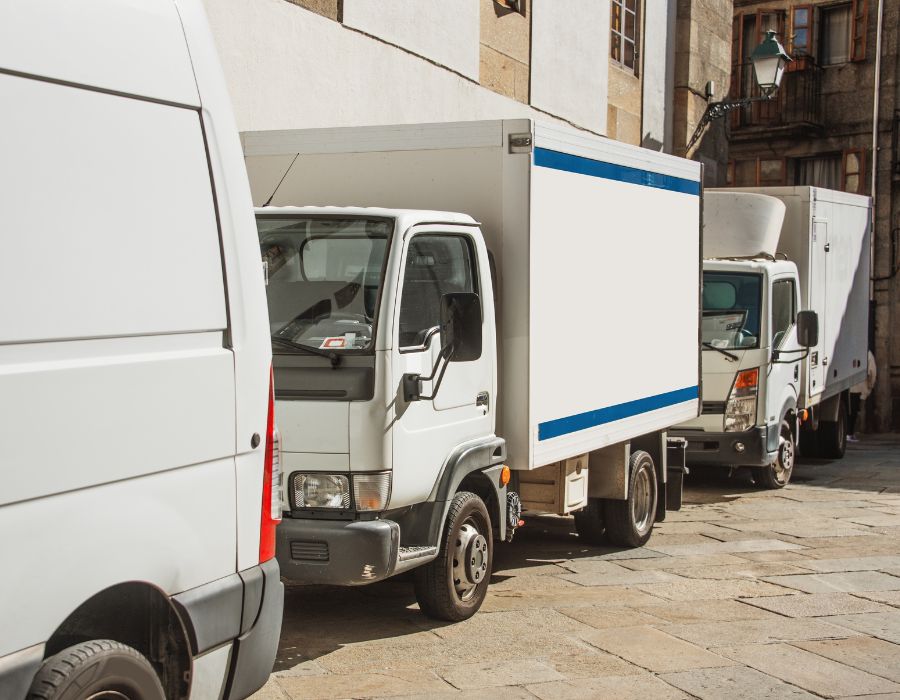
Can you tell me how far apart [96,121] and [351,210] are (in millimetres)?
3157

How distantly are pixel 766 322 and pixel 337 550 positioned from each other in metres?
7.44

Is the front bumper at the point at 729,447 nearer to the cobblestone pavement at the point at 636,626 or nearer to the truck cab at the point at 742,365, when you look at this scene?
the truck cab at the point at 742,365

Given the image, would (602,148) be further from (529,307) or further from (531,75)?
(531,75)

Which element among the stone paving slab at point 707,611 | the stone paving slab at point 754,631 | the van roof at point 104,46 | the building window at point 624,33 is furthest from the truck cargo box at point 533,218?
the building window at point 624,33

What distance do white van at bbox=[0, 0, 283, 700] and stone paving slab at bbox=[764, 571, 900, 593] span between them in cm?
493

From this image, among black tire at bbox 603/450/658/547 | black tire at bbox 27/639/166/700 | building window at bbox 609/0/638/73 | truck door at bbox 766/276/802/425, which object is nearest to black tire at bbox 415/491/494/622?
black tire at bbox 603/450/658/547

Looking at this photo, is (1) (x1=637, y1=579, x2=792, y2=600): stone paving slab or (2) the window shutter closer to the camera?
(1) (x1=637, y1=579, x2=792, y2=600): stone paving slab

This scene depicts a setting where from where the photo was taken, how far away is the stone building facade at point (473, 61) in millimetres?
10906

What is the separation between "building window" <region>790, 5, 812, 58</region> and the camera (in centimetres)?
2844

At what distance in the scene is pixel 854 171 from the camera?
90.5ft

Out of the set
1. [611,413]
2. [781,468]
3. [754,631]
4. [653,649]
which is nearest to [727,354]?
[781,468]

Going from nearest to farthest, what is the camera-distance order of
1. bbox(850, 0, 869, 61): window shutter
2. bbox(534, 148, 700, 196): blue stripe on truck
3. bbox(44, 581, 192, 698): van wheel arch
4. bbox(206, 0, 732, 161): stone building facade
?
1. bbox(44, 581, 192, 698): van wheel arch
2. bbox(534, 148, 700, 196): blue stripe on truck
3. bbox(206, 0, 732, 161): stone building facade
4. bbox(850, 0, 869, 61): window shutter

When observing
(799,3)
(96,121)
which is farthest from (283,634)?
(799,3)

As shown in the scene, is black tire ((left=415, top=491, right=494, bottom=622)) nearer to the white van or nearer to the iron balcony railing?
the white van
